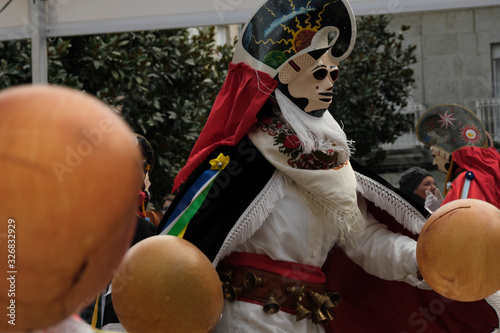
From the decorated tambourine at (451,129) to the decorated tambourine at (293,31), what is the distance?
317 centimetres

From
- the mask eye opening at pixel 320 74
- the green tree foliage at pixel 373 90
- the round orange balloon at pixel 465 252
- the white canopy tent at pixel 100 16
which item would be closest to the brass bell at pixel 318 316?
the round orange balloon at pixel 465 252

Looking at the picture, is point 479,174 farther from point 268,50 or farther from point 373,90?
point 373,90

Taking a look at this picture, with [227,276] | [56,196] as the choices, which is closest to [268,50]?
[227,276]

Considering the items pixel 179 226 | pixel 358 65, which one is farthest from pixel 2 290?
pixel 358 65

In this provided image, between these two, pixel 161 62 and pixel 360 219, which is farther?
pixel 161 62

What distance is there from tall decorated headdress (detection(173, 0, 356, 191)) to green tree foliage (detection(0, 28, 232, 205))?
387 cm

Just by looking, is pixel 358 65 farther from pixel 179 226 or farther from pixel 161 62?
pixel 179 226

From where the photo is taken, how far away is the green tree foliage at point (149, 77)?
699cm

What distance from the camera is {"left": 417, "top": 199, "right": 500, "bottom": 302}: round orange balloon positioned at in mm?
2115

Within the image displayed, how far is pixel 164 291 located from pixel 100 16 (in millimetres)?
3519

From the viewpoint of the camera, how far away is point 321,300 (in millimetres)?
2797

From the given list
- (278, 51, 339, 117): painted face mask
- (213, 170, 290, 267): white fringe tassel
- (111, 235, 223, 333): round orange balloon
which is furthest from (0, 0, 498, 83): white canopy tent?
(111, 235, 223, 333): round orange balloon

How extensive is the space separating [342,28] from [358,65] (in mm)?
9078

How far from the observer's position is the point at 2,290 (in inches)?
33.4
